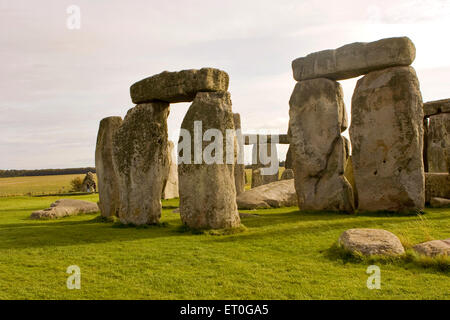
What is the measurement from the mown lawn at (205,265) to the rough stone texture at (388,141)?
1.59m

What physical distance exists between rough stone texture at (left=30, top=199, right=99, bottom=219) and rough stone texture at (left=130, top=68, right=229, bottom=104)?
536cm

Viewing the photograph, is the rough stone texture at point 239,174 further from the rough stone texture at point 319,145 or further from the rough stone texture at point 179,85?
the rough stone texture at point 179,85

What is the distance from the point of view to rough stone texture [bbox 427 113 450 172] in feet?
55.6

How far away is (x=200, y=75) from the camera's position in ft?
28.5

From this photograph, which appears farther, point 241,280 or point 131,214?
point 131,214

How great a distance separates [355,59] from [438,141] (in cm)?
811

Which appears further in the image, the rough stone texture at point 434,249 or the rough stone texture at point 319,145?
the rough stone texture at point 319,145

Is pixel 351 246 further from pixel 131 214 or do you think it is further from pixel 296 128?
pixel 296 128

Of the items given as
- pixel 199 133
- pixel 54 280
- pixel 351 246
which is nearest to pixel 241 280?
pixel 351 246

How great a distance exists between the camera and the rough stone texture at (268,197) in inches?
546

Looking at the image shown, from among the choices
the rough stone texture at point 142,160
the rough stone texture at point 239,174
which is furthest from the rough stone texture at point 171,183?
the rough stone texture at point 142,160

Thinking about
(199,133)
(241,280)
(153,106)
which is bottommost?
(241,280)

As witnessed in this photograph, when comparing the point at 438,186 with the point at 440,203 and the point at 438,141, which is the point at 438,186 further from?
the point at 438,141

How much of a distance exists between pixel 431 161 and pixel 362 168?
302 inches
